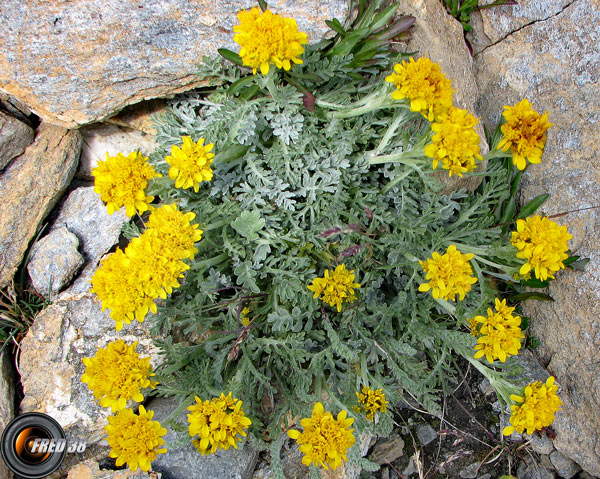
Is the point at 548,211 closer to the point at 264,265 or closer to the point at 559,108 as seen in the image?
the point at 559,108

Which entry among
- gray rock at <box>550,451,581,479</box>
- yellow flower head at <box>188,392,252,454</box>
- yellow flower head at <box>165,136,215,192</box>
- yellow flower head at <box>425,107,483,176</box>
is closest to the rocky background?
gray rock at <box>550,451,581,479</box>

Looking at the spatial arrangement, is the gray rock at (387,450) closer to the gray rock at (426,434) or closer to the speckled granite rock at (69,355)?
the gray rock at (426,434)

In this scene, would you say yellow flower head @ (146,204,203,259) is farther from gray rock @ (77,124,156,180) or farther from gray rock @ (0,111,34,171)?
gray rock @ (0,111,34,171)

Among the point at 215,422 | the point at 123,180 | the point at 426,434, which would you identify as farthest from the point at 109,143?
the point at 426,434

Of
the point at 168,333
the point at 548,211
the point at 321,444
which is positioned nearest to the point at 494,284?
the point at 548,211

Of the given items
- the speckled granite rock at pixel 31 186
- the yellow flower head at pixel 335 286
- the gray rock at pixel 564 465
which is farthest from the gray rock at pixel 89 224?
the gray rock at pixel 564 465

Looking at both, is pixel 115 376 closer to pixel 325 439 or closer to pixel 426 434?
pixel 325 439
